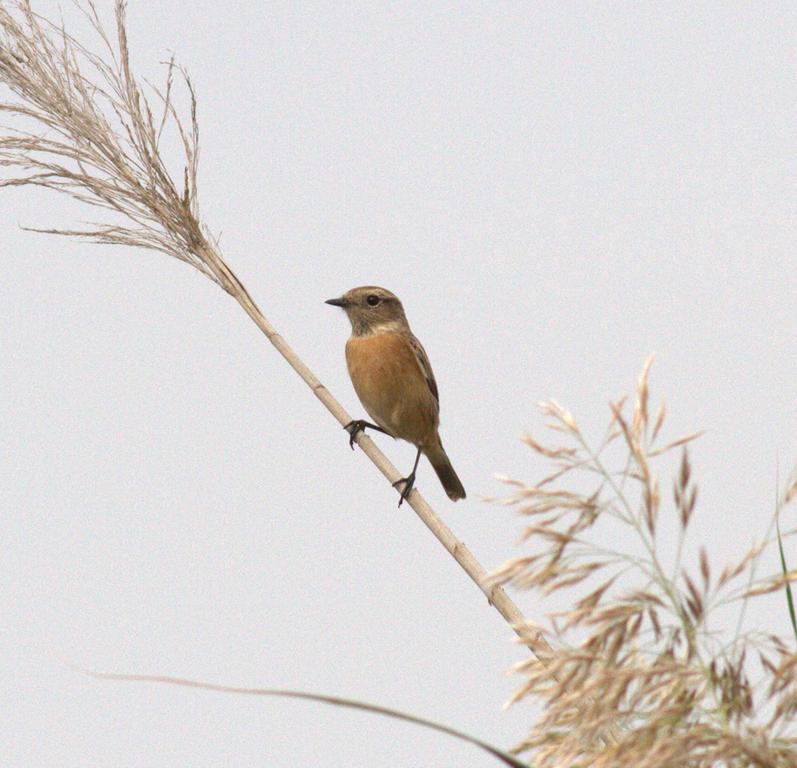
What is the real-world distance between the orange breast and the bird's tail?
0.24 metres

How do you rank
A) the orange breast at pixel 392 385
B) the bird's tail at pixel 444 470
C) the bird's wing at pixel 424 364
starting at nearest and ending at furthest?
the orange breast at pixel 392 385
the bird's wing at pixel 424 364
the bird's tail at pixel 444 470

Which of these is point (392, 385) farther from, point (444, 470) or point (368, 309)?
point (444, 470)

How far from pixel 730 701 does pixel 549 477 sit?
430mm

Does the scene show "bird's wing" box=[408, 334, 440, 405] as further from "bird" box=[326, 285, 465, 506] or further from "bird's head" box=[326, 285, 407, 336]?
"bird's head" box=[326, 285, 407, 336]

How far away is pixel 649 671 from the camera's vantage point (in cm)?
160

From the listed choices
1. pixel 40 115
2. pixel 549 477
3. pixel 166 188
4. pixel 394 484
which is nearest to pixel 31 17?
pixel 40 115

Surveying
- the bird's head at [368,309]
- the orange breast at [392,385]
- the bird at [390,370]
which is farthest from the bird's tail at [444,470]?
the bird's head at [368,309]

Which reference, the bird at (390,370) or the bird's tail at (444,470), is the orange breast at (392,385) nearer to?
the bird at (390,370)

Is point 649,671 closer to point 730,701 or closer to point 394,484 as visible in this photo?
point 730,701

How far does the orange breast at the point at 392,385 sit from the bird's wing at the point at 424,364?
35 millimetres

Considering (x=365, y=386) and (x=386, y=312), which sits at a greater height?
(x=386, y=312)

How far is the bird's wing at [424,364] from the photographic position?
19.9 ft

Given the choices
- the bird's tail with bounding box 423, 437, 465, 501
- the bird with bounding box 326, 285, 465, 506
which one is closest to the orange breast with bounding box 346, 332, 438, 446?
the bird with bounding box 326, 285, 465, 506

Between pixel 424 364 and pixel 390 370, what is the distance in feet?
0.94
